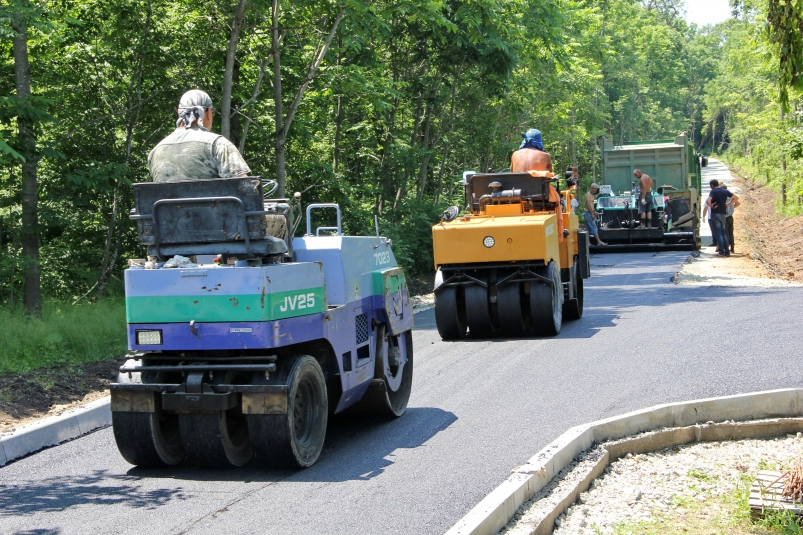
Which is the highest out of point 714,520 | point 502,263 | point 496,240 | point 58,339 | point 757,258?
point 496,240

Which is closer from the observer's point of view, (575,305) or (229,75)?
(575,305)

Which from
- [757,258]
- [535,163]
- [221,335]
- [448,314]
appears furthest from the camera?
[757,258]

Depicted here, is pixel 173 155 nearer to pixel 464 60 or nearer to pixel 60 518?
pixel 60 518

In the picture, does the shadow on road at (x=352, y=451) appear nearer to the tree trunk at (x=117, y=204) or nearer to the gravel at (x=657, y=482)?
the gravel at (x=657, y=482)

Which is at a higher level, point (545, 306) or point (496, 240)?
point (496, 240)

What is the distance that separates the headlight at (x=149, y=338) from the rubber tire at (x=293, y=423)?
0.79m

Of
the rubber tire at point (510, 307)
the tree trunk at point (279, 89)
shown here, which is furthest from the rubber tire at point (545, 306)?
the tree trunk at point (279, 89)

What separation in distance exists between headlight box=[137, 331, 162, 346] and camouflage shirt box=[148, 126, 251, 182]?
1129mm

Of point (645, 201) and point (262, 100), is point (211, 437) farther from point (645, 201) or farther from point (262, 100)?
point (645, 201)

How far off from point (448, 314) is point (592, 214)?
588 inches

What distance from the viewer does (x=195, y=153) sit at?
21.8 feet

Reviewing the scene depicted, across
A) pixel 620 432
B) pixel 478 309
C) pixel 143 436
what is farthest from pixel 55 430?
pixel 478 309

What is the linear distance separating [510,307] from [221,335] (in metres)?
6.89

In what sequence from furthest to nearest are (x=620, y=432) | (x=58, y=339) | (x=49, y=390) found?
(x=58, y=339) → (x=49, y=390) → (x=620, y=432)
